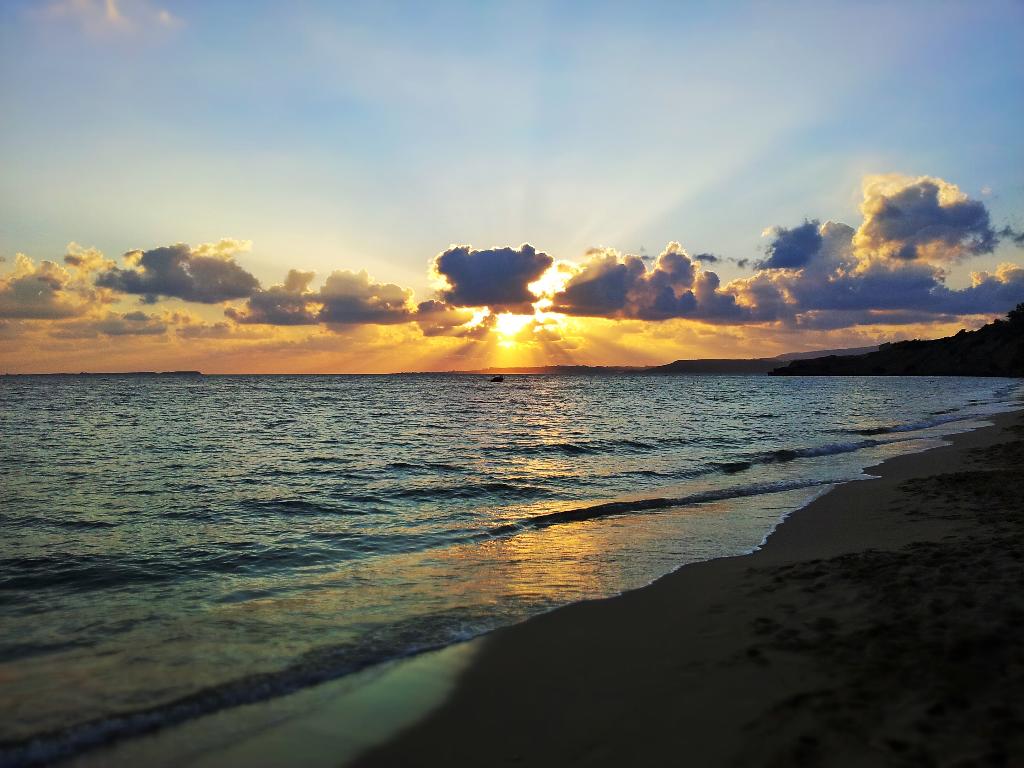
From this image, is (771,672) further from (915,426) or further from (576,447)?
(915,426)

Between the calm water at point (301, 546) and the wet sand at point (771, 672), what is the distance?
1.61m

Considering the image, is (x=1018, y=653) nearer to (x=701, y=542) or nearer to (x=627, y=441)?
(x=701, y=542)

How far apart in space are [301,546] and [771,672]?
9.90 m

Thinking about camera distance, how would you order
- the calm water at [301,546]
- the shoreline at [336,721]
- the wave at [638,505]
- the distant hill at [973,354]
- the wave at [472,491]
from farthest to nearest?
the distant hill at [973,354] → the wave at [472,491] → the wave at [638,505] → the calm water at [301,546] → the shoreline at [336,721]

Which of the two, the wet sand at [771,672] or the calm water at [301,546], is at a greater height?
the wet sand at [771,672]

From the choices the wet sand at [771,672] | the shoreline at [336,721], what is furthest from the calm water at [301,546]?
the wet sand at [771,672]

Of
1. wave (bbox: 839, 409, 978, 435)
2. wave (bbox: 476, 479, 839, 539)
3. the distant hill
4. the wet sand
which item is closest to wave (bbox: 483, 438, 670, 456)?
wave (bbox: 476, 479, 839, 539)

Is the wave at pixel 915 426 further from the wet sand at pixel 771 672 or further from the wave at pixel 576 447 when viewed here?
the wet sand at pixel 771 672

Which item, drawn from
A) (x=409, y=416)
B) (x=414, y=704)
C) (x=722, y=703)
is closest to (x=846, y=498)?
(x=722, y=703)

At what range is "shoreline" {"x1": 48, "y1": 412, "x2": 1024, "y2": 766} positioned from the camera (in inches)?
211

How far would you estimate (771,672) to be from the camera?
598cm

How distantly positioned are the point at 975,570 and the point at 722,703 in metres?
4.98

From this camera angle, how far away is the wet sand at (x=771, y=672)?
15.5 feet

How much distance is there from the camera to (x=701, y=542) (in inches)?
505
